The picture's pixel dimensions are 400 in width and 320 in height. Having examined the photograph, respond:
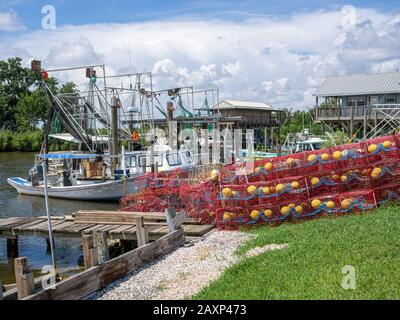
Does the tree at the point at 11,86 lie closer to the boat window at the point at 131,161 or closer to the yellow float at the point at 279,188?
the boat window at the point at 131,161

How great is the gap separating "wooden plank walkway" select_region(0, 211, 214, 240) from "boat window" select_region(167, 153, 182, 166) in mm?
12920

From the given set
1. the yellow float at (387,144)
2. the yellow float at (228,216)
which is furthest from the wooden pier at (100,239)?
the yellow float at (387,144)

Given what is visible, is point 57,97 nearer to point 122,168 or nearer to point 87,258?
point 122,168

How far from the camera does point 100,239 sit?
995 centimetres

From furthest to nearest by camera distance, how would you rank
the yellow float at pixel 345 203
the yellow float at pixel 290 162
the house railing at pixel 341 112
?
the house railing at pixel 341 112 < the yellow float at pixel 290 162 < the yellow float at pixel 345 203

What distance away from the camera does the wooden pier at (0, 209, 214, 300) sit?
8055 millimetres

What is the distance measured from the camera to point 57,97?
104 feet

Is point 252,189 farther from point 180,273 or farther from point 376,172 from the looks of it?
point 180,273

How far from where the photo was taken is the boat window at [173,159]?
94.8ft

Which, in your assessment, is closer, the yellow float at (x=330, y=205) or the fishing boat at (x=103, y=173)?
the yellow float at (x=330, y=205)

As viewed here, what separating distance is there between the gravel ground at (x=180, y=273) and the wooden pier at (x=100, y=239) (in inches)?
8.9

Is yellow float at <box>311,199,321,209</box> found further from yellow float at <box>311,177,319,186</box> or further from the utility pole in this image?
the utility pole
